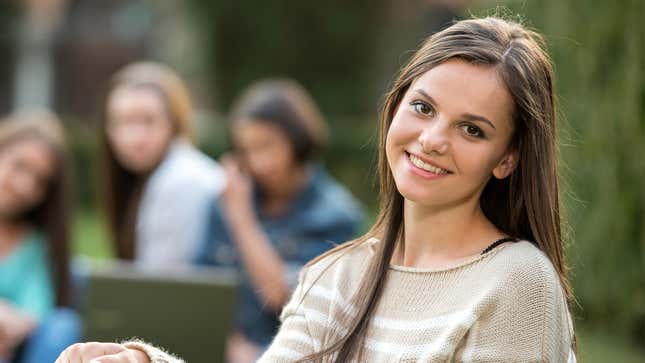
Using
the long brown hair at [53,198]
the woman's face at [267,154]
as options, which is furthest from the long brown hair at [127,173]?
the woman's face at [267,154]

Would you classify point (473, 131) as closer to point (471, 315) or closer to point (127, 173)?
point (471, 315)

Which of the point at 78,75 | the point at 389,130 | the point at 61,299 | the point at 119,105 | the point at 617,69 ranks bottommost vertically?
the point at 78,75

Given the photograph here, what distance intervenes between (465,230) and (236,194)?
8.64ft

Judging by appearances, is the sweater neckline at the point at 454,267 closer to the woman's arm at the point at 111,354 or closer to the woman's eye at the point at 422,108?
the woman's eye at the point at 422,108

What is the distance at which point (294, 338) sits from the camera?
2.25 meters

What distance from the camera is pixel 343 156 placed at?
508 inches

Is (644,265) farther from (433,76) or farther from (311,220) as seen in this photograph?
(433,76)

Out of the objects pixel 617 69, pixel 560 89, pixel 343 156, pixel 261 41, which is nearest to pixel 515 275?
pixel 617 69

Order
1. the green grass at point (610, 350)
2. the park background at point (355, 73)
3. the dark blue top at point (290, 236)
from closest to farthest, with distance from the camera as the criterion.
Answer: the park background at point (355, 73)
the dark blue top at point (290, 236)
the green grass at point (610, 350)

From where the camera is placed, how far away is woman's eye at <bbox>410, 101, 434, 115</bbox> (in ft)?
6.89

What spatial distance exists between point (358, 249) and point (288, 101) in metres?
2.44

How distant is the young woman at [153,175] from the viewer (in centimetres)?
478

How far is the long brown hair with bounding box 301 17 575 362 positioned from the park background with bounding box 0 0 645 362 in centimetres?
29

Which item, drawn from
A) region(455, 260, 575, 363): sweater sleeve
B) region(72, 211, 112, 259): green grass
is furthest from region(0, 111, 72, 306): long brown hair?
region(72, 211, 112, 259): green grass
